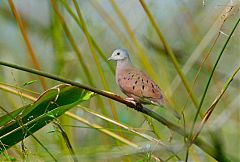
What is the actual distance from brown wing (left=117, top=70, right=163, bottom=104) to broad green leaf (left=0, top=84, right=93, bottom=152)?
19 cm

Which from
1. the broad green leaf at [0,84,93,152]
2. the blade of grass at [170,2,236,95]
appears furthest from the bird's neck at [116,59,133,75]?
the broad green leaf at [0,84,93,152]

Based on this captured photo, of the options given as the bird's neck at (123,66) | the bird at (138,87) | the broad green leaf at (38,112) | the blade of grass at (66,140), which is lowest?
the bird's neck at (123,66)

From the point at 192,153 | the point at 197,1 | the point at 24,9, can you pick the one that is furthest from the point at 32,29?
the point at 192,153

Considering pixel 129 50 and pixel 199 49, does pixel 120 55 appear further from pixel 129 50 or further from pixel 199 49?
pixel 199 49

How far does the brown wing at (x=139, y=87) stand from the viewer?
1158 mm

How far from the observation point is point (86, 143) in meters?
1.50

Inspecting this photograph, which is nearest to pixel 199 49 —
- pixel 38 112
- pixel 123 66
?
pixel 123 66

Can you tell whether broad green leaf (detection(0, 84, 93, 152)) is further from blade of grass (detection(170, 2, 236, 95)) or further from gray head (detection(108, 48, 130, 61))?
gray head (detection(108, 48, 130, 61))

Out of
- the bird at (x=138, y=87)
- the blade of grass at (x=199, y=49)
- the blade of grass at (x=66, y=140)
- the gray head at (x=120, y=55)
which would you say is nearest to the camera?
the blade of grass at (x=66, y=140)

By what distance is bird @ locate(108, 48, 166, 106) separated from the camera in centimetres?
115

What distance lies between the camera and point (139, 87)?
121 centimetres

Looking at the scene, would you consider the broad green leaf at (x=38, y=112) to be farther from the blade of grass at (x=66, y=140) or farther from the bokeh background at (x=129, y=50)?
the bokeh background at (x=129, y=50)

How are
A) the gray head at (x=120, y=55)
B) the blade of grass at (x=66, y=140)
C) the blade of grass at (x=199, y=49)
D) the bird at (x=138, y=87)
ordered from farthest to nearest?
the gray head at (x=120, y=55)
the blade of grass at (x=199, y=49)
the bird at (x=138, y=87)
the blade of grass at (x=66, y=140)

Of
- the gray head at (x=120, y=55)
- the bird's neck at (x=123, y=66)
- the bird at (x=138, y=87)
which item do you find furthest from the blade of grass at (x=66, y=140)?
the gray head at (x=120, y=55)
